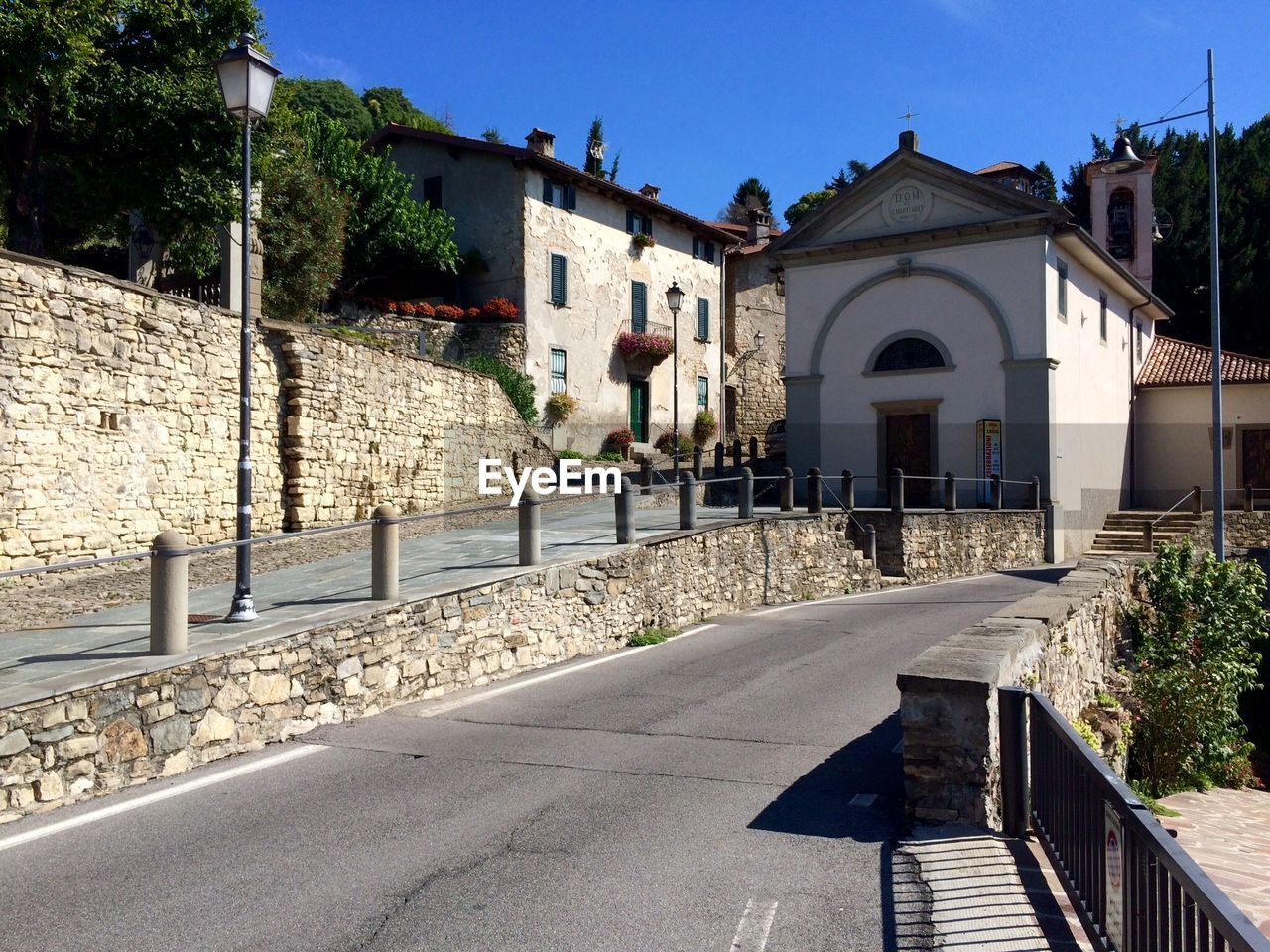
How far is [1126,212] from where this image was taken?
34969 mm

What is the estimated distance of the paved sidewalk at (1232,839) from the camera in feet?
20.5

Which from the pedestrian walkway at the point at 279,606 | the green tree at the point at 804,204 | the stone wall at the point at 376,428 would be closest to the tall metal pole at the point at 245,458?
the pedestrian walkway at the point at 279,606

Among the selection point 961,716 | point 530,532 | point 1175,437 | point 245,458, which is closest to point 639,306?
point 1175,437

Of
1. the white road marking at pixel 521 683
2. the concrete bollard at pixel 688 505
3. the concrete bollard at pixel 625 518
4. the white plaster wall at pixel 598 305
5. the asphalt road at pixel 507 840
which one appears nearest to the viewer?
the asphalt road at pixel 507 840

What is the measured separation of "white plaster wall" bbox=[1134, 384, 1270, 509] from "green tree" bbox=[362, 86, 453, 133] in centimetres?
3771

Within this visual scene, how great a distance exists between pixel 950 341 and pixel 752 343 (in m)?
15.8

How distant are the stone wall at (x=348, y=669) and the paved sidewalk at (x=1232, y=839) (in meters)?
6.28

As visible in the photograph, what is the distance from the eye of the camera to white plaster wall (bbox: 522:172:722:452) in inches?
1156

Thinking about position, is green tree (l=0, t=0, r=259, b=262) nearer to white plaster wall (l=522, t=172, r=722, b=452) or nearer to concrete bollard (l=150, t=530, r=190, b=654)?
concrete bollard (l=150, t=530, r=190, b=654)

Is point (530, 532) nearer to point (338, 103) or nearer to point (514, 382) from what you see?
point (514, 382)

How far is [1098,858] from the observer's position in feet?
14.2

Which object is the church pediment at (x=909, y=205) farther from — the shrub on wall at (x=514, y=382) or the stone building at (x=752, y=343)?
the stone building at (x=752, y=343)

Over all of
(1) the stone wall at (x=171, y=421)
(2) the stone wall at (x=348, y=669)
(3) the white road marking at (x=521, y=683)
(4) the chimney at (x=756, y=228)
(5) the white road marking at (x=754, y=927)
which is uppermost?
(4) the chimney at (x=756, y=228)

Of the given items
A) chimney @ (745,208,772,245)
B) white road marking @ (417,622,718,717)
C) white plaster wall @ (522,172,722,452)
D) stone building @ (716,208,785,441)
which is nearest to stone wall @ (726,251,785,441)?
stone building @ (716,208,785,441)
